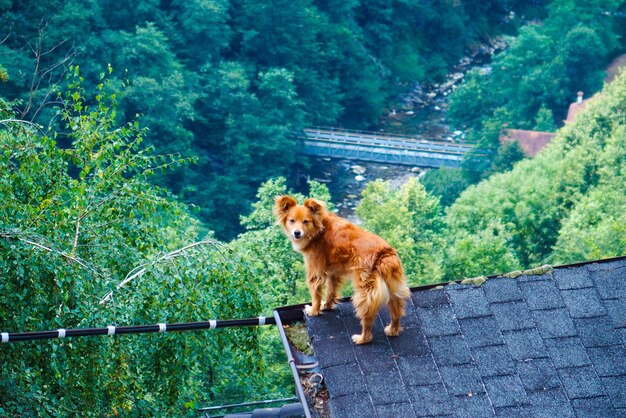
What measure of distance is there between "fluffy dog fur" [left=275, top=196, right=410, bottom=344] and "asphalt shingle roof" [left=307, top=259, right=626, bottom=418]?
0.19 m

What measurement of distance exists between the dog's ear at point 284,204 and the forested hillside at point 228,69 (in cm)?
2984

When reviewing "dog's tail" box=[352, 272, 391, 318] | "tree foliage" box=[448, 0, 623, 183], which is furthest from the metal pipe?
"tree foliage" box=[448, 0, 623, 183]

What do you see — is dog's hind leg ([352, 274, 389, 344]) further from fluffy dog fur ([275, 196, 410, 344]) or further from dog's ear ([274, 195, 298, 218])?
dog's ear ([274, 195, 298, 218])

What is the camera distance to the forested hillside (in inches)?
1681

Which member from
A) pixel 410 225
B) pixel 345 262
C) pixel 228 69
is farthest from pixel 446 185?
pixel 345 262

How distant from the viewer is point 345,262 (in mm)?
8523

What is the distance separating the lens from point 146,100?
142 ft

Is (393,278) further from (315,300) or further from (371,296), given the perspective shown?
(315,300)

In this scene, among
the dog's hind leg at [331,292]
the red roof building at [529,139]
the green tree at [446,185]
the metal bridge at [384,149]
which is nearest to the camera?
the dog's hind leg at [331,292]

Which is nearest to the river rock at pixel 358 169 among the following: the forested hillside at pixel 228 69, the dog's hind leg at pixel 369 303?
the forested hillside at pixel 228 69

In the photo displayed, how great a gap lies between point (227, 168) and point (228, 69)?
5.26 meters

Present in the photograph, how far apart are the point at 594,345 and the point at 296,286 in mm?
22561

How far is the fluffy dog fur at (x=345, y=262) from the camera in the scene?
802 centimetres

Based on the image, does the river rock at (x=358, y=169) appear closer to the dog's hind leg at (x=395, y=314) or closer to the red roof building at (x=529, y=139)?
the red roof building at (x=529, y=139)
